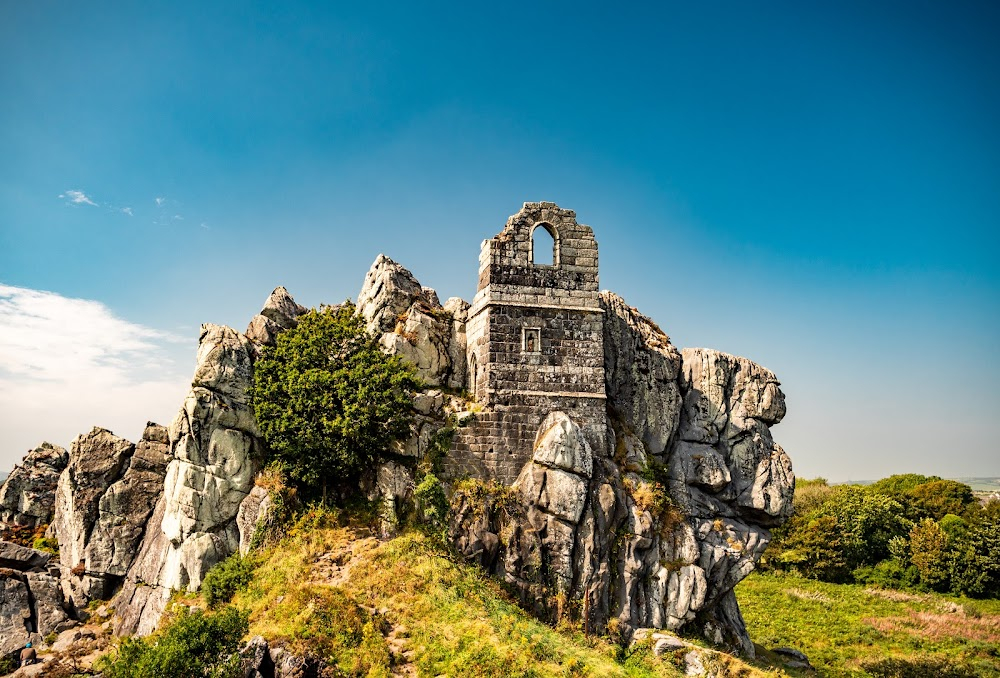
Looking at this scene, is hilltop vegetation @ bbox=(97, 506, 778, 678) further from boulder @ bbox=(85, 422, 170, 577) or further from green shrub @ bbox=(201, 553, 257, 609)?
boulder @ bbox=(85, 422, 170, 577)

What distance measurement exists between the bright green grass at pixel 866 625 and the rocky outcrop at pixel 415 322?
2760 centimetres

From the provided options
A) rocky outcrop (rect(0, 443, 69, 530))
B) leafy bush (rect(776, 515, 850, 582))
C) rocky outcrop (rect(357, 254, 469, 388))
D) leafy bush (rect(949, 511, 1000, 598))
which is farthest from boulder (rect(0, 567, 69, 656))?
leafy bush (rect(949, 511, 1000, 598))

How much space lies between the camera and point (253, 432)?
25.9m

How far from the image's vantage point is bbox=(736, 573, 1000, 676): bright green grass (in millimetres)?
42438

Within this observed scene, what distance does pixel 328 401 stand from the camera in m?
25.4

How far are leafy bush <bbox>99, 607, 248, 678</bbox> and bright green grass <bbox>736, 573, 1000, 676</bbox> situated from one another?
108 ft

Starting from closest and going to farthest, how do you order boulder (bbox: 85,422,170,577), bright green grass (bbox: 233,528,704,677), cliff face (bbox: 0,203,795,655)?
bright green grass (bbox: 233,528,704,677) → cliff face (bbox: 0,203,795,655) → boulder (bbox: 85,422,170,577)

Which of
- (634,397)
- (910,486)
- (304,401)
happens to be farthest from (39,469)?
(910,486)

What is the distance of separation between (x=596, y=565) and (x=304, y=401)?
12.3 meters

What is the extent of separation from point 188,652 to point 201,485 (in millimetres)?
7429

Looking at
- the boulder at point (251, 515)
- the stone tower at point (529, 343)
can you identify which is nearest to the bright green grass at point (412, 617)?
the boulder at point (251, 515)

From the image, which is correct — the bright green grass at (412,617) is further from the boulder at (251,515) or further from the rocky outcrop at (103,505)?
the rocky outcrop at (103,505)

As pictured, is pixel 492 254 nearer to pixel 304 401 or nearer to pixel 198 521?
pixel 304 401

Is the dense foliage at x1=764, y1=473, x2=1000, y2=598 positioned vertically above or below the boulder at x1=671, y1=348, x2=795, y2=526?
below
